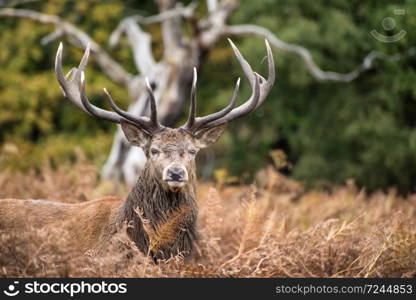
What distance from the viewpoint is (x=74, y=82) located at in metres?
6.63

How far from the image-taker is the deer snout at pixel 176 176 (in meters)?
5.79

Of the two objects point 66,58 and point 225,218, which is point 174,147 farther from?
point 66,58

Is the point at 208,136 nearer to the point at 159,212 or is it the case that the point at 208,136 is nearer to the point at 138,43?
the point at 159,212

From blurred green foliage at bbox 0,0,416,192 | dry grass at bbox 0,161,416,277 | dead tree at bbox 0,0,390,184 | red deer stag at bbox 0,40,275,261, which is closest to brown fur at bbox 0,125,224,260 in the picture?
red deer stag at bbox 0,40,275,261

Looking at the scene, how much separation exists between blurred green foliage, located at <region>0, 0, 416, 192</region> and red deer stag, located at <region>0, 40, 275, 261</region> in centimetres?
1392

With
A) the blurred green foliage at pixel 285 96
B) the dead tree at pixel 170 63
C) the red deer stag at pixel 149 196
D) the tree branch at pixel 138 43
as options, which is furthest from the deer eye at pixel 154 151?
the blurred green foliage at pixel 285 96

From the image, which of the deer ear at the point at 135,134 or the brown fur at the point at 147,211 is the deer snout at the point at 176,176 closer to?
the brown fur at the point at 147,211

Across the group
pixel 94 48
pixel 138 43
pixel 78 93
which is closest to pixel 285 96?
pixel 138 43

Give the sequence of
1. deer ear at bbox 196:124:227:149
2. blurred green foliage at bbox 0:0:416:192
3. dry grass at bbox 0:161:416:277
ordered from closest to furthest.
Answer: dry grass at bbox 0:161:416:277 < deer ear at bbox 196:124:227:149 < blurred green foliage at bbox 0:0:416:192

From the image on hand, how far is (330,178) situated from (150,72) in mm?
8545

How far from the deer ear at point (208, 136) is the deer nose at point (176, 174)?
643 mm

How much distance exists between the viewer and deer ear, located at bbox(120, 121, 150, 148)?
633 centimetres

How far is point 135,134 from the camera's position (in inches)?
252

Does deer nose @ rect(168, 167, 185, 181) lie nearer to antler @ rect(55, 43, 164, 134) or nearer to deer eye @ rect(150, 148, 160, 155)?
deer eye @ rect(150, 148, 160, 155)
